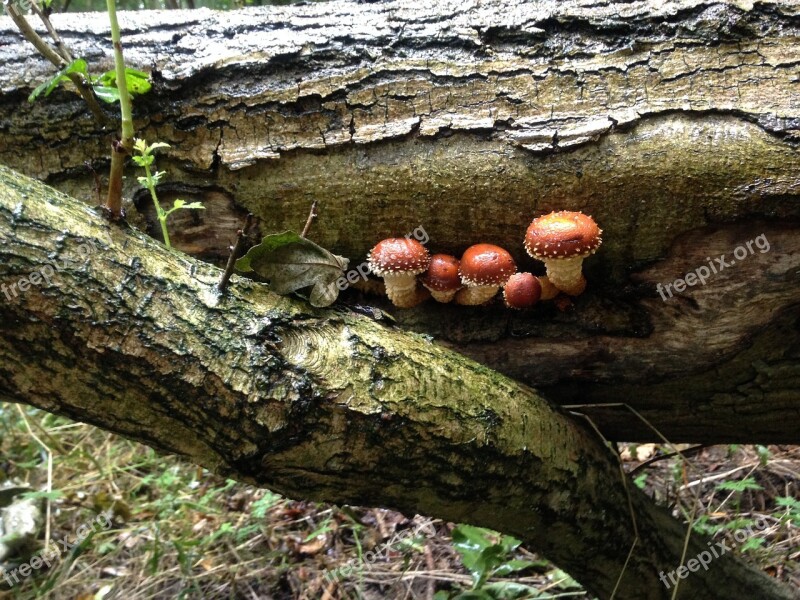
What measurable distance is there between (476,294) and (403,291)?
286 millimetres

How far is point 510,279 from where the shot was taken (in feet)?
6.97

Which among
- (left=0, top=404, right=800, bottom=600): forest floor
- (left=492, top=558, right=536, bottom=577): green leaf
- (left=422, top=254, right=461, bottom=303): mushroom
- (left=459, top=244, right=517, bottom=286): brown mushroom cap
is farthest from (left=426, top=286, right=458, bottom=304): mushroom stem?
(left=492, top=558, right=536, bottom=577): green leaf

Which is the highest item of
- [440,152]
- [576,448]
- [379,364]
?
[440,152]

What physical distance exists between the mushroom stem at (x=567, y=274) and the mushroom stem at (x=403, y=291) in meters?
0.51

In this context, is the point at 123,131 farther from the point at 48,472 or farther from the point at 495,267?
the point at 48,472

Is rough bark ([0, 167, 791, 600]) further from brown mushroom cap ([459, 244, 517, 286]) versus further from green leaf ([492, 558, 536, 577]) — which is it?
green leaf ([492, 558, 536, 577])

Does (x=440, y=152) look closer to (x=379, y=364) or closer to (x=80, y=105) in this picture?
(x=379, y=364)

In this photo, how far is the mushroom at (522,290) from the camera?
2105mm

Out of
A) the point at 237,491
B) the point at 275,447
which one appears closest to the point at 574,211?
the point at 275,447

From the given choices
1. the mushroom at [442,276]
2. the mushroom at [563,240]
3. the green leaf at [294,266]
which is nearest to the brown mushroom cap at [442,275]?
the mushroom at [442,276]

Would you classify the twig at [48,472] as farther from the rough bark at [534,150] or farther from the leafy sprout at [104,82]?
the leafy sprout at [104,82]

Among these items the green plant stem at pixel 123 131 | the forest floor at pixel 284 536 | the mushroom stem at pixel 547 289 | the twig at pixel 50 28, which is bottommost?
the forest floor at pixel 284 536

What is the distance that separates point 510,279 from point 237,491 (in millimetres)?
2539

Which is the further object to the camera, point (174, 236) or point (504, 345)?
point (174, 236)
